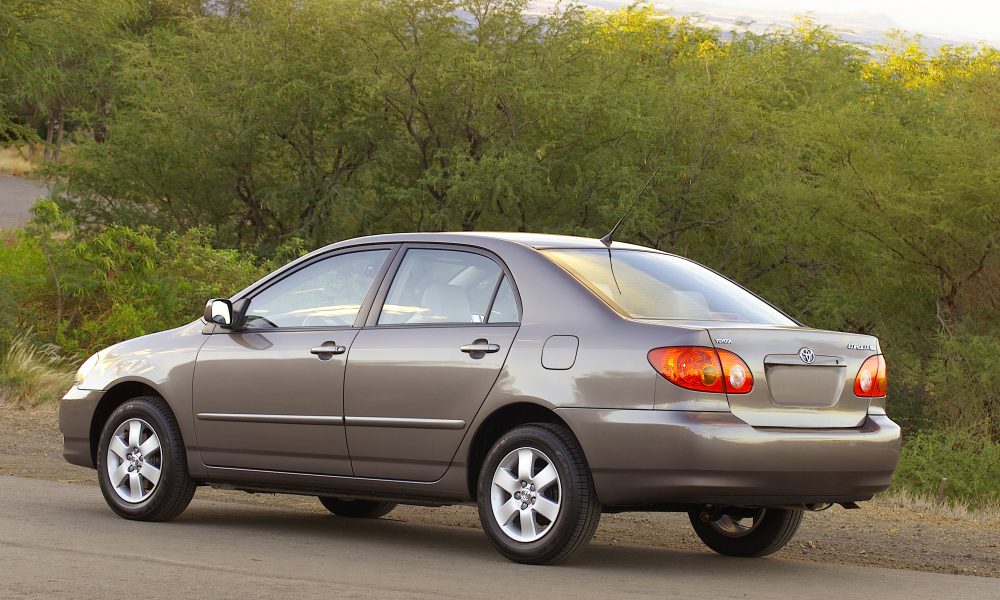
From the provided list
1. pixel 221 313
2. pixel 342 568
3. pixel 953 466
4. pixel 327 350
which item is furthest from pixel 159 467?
pixel 953 466

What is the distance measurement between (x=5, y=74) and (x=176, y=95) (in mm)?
4046

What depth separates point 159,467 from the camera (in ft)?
28.2

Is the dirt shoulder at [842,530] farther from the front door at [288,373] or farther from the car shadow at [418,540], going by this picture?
the front door at [288,373]

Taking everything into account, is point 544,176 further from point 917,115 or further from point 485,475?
point 485,475

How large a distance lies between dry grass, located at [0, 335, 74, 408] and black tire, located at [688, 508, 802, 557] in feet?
30.8

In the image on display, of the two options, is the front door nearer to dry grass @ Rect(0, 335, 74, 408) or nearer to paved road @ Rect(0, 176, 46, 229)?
dry grass @ Rect(0, 335, 74, 408)

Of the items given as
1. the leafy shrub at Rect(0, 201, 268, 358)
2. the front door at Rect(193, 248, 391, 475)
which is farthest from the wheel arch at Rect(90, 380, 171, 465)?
the leafy shrub at Rect(0, 201, 268, 358)

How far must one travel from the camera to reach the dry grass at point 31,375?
1591 cm

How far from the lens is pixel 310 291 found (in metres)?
8.44

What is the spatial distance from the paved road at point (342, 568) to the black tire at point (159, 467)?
10 centimetres

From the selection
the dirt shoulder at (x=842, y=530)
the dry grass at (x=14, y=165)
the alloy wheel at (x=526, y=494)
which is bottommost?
the dry grass at (x=14, y=165)

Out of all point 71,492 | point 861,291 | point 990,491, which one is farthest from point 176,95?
point 71,492

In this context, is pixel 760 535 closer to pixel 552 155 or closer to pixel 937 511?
pixel 937 511

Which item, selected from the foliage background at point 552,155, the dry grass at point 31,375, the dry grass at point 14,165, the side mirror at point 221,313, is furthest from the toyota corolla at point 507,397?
the dry grass at point 14,165
